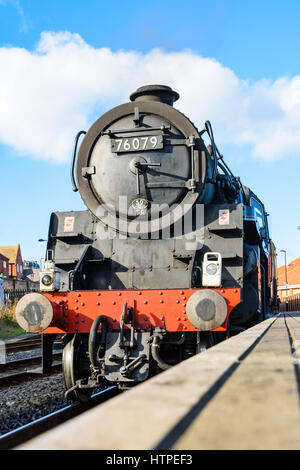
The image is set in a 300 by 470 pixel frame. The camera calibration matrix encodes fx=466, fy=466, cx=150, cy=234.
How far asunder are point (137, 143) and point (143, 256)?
1.34 m

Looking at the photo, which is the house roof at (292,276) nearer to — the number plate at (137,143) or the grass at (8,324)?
the grass at (8,324)

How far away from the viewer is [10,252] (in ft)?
202

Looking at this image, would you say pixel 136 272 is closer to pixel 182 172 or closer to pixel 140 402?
pixel 182 172

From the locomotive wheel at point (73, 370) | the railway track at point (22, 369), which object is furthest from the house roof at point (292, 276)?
the locomotive wheel at point (73, 370)

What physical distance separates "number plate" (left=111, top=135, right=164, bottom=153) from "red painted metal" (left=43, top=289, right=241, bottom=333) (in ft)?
5.76

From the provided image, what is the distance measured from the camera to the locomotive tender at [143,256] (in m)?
4.62

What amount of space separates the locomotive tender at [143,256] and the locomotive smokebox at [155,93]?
14mm

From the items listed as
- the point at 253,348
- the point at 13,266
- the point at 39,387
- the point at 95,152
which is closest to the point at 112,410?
the point at 253,348

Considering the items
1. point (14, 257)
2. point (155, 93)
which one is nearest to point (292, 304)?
point (155, 93)

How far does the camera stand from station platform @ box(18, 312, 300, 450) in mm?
916

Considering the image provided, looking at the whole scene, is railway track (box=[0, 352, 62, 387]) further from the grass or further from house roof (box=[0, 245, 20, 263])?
house roof (box=[0, 245, 20, 263])

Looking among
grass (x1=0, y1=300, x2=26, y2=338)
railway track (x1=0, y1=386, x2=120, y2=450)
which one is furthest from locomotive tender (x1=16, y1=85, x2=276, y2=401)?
grass (x1=0, y1=300, x2=26, y2=338)

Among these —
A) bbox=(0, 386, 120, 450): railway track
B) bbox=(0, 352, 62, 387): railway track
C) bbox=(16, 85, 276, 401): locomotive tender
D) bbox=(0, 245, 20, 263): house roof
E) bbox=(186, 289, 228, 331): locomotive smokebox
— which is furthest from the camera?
bbox=(0, 245, 20, 263): house roof

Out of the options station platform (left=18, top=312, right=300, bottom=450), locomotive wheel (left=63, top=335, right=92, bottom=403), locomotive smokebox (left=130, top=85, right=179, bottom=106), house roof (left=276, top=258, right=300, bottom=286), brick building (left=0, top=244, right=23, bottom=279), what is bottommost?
locomotive wheel (left=63, top=335, right=92, bottom=403)
